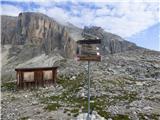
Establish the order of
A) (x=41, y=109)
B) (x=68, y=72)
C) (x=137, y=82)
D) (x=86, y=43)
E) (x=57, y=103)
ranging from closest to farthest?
(x=86, y=43), (x=41, y=109), (x=57, y=103), (x=137, y=82), (x=68, y=72)

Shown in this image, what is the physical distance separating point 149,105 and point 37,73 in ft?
64.4

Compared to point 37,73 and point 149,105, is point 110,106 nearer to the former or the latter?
point 149,105

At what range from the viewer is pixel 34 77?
47.8 metres

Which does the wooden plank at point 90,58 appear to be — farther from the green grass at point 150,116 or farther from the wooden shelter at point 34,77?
the wooden shelter at point 34,77

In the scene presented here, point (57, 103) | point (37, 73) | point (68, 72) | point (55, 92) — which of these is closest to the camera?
point (57, 103)

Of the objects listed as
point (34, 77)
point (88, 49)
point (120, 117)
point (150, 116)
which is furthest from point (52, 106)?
point (34, 77)

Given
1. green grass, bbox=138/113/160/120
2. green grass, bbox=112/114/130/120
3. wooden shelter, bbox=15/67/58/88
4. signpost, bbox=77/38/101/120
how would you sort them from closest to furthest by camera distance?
signpost, bbox=77/38/101/120 < green grass, bbox=112/114/130/120 < green grass, bbox=138/113/160/120 < wooden shelter, bbox=15/67/58/88

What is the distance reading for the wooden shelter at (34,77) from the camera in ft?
154

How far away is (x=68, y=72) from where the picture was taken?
58594mm

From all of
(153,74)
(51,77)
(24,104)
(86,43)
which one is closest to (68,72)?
(51,77)

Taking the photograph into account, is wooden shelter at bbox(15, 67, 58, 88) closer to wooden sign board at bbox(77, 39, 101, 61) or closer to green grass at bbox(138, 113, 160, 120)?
green grass at bbox(138, 113, 160, 120)

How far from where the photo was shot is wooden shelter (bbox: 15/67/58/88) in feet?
154

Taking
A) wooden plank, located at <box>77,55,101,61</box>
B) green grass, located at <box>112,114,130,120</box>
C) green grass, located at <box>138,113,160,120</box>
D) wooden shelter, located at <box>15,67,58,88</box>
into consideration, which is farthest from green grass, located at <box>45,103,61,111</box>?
wooden shelter, located at <box>15,67,58,88</box>

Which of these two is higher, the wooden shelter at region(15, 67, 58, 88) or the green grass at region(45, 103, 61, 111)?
the wooden shelter at region(15, 67, 58, 88)
